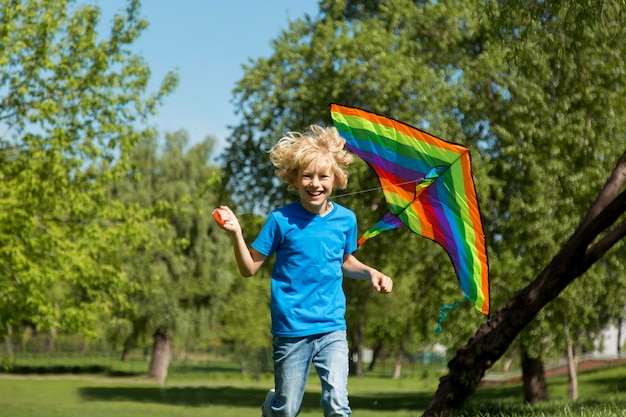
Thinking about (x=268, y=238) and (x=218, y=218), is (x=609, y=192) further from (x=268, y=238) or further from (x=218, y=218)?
(x=218, y=218)

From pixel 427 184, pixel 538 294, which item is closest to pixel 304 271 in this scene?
pixel 427 184

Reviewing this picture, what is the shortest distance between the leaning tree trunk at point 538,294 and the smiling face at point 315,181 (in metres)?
4.26

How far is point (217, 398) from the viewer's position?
33.7m

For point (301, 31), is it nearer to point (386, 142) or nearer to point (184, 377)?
point (386, 142)

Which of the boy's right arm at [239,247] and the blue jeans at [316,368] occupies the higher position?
the boy's right arm at [239,247]

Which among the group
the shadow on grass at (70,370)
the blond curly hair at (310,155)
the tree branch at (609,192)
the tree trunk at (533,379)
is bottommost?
the shadow on grass at (70,370)

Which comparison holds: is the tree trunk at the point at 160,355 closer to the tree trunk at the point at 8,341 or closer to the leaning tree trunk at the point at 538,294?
the tree trunk at the point at 8,341

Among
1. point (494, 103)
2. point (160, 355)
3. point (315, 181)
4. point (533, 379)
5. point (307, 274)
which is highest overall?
point (494, 103)

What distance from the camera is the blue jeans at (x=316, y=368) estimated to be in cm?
516

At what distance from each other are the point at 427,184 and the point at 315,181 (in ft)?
5.48

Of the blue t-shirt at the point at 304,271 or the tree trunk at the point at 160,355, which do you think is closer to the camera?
the blue t-shirt at the point at 304,271

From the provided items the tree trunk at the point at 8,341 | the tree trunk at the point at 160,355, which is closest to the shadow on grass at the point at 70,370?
the tree trunk at the point at 8,341

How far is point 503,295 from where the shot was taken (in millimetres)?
21516

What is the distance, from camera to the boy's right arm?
5039mm
